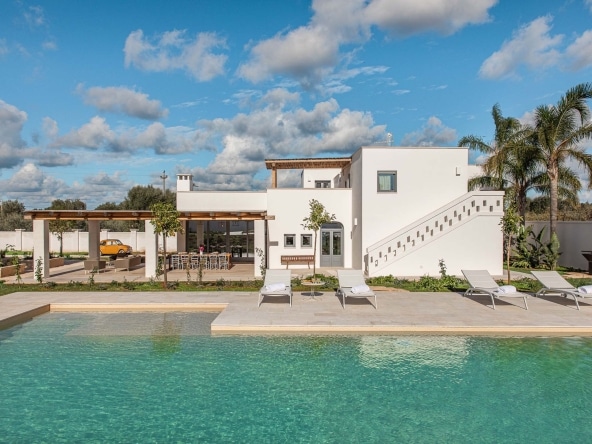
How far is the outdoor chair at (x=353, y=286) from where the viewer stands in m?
12.9

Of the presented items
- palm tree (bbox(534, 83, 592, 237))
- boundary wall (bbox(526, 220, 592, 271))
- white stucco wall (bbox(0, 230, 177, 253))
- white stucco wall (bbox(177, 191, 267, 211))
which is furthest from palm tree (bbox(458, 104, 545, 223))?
white stucco wall (bbox(0, 230, 177, 253))

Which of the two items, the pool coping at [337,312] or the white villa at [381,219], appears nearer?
the pool coping at [337,312]

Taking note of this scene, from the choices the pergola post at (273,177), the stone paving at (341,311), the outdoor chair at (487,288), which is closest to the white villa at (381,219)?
the pergola post at (273,177)

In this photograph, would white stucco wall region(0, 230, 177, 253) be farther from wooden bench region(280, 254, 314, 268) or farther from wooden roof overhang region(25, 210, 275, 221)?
wooden bench region(280, 254, 314, 268)

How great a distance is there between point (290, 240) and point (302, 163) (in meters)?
5.81

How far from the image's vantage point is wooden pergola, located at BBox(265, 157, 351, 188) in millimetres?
25781

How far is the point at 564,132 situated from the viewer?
22.0 meters

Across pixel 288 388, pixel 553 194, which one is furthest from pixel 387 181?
pixel 288 388

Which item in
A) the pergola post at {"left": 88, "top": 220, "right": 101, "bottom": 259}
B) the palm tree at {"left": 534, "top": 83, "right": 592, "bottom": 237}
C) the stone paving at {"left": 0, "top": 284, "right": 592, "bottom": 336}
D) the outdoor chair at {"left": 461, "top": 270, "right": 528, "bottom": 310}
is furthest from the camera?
the pergola post at {"left": 88, "top": 220, "right": 101, "bottom": 259}

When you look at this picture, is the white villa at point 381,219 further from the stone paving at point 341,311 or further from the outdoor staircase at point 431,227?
the stone paving at point 341,311

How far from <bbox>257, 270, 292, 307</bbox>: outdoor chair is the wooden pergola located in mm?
12508

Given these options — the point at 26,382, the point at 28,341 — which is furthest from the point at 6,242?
the point at 26,382

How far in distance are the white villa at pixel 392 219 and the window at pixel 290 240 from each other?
0.06 metres

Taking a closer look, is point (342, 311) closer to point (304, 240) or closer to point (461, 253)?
point (461, 253)
